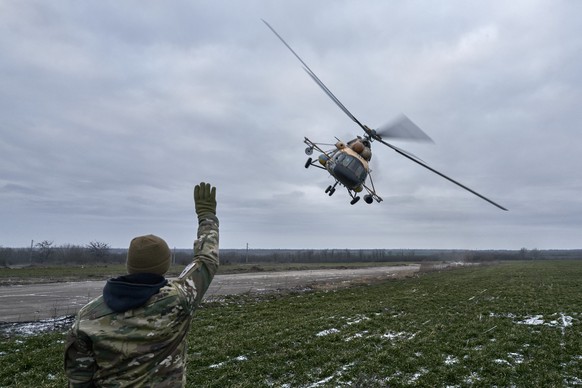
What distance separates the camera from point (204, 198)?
334cm

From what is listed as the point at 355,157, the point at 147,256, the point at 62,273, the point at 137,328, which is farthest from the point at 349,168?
the point at 62,273

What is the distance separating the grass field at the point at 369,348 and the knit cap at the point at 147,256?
6.11m

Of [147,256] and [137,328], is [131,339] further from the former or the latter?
[147,256]

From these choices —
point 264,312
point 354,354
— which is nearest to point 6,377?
point 354,354

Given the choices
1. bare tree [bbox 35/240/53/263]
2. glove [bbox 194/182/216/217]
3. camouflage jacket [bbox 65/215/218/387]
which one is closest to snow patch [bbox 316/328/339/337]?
glove [bbox 194/182/216/217]

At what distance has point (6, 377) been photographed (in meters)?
8.69

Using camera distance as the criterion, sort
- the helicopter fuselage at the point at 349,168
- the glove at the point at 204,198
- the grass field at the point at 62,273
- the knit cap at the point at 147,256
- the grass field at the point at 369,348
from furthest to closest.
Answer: the grass field at the point at 62,273, the helicopter fuselage at the point at 349,168, the grass field at the point at 369,348, the glove at the point at 204,198, the knit cap at the point at 147,256

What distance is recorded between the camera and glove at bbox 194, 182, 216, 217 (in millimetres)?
3307

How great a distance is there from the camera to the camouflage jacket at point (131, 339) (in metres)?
2.54

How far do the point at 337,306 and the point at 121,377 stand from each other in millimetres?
17267

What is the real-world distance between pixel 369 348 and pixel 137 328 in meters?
9.28

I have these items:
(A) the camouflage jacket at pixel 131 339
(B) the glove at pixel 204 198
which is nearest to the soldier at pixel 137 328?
(A) the camouflage jacket at pixel 131 339

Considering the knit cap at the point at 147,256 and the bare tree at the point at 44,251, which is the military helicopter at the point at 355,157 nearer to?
the knit cap at the point at 147,256

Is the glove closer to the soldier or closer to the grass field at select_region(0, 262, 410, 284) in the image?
the soldier
